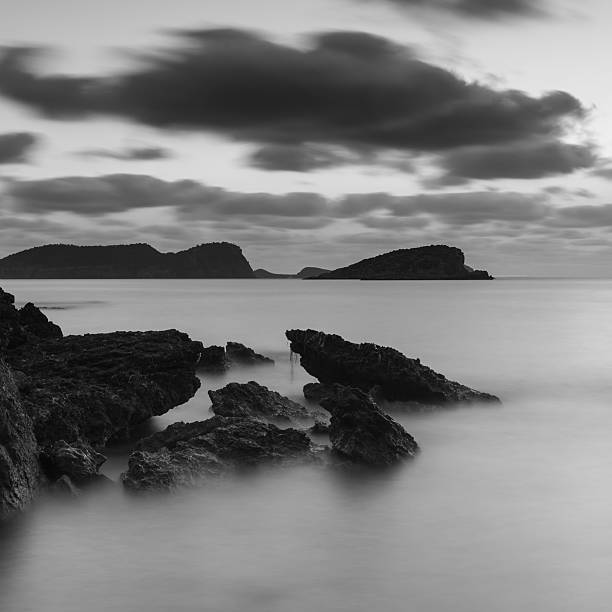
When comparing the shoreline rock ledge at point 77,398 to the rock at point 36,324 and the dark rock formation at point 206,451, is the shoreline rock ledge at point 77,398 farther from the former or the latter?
the rock at point 36,324

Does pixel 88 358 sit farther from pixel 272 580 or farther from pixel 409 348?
pixel 409 348

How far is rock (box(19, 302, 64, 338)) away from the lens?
94.4ft

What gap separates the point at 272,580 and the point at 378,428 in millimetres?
4922

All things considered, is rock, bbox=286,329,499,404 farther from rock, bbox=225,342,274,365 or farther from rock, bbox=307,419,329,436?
rock, bbox=225,342,274,365

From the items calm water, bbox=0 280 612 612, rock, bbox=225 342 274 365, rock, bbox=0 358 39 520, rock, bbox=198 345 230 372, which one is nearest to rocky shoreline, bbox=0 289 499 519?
rock, bbox=0 358 39 520

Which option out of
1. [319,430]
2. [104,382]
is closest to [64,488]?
[104,382]

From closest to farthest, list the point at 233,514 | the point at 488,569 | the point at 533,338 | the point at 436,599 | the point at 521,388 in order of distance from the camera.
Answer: the point at 436,599 < the point at 488,569 < the point at 233,514 < the point at 521,388 < the point at 533,338

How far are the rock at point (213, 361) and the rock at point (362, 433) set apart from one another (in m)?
12.8

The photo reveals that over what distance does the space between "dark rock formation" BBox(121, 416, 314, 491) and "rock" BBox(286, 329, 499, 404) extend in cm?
569

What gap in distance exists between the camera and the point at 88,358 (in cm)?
1630

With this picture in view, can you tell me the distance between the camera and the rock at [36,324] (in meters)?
28.8

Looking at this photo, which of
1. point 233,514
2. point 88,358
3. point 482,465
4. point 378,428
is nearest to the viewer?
point 233,514

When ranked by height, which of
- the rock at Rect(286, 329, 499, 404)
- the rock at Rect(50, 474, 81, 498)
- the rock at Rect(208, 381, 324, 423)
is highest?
the rock at Rect(286, 329, 499, 404)

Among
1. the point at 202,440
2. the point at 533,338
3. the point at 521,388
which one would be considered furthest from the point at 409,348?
the point at 202,440
